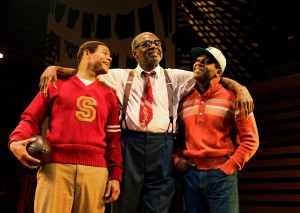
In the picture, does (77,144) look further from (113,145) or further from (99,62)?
(99,62)

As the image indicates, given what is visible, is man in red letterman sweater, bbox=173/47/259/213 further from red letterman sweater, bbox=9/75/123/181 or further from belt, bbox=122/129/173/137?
red letterman sweater, bbox=9/75/123/181

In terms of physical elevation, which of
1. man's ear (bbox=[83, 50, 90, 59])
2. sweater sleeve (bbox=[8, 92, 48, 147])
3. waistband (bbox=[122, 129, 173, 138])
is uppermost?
man's ear (bbox=[83, 50, 90, 59])

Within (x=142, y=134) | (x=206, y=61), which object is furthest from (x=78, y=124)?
(x=206, y=61)

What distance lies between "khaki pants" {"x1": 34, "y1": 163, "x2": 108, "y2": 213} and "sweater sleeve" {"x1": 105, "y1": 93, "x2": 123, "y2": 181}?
22 centimetres

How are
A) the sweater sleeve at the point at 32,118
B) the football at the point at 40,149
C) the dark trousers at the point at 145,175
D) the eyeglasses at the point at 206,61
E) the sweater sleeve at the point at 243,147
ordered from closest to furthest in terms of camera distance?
1. the football at the point at 40,149
2. the sweater sleeve at the point at 32,118
3. the sweater sleeve at the point at 243,147
4. the dark trousers at the point at 145,175
5. the eyeglasses at the point at 206,61

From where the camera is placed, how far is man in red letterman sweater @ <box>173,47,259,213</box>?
3.26 meters

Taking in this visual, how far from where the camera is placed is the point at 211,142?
337 centimetres

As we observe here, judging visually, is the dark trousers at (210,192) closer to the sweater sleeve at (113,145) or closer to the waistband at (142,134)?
the waistband at (142,134)

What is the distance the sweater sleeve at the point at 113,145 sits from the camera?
323 cm

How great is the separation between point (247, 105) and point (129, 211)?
4.63 feet

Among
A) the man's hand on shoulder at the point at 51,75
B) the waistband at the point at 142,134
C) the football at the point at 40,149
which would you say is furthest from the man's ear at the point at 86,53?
the football at the point at 40,149

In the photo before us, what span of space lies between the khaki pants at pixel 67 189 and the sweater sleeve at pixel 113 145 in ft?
0.73

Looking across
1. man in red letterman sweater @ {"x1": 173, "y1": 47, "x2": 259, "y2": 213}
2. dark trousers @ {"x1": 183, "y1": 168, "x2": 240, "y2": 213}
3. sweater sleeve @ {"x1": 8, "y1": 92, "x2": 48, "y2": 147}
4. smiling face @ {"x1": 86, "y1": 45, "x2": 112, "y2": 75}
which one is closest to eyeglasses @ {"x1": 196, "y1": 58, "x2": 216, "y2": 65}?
man in red letterman sweater @ {"x1": 173, "y1": 47, "x2": 259, "y2": 213}

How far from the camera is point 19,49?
8227mm
